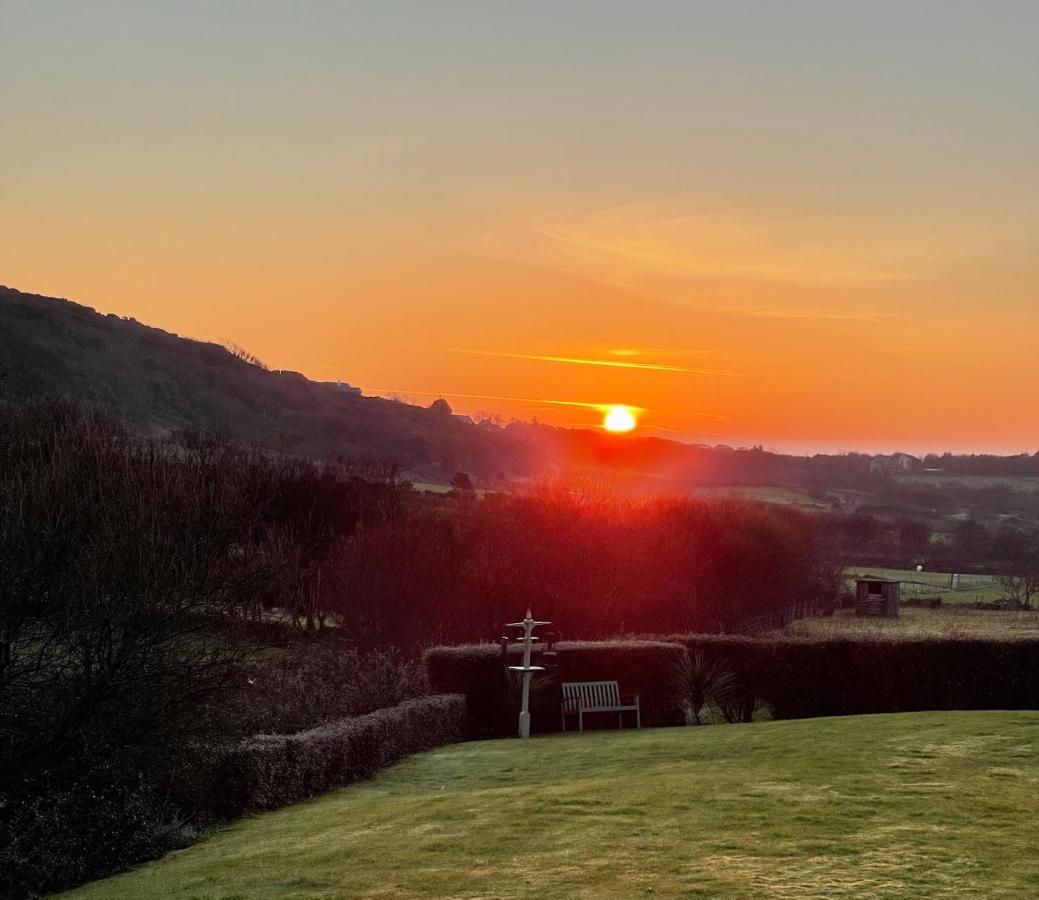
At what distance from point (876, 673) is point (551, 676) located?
6.51 metres

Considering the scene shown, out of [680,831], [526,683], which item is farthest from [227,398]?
[680,831]

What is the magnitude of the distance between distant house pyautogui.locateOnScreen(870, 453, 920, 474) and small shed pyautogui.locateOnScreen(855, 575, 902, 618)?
2220 inches

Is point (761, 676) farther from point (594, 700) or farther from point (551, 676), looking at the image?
point (551, 676)

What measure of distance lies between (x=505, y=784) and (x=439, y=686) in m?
7.35

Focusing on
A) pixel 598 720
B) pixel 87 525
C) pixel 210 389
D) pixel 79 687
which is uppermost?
pixel 210 389

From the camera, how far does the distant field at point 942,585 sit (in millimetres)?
77250

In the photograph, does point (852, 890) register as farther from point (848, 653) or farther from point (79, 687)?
point (848, 653)

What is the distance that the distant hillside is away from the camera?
9425cm

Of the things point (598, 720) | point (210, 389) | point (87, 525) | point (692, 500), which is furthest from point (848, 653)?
point (210, 389)

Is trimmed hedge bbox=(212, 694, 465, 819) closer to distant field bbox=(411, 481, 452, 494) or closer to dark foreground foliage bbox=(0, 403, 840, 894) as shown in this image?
dark foreground foliage bbox=(0, 403, 840, 894)

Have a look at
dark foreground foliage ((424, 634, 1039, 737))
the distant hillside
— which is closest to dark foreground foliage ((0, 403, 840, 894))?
dark foreground foliage ((424, 634, 1039, 737))

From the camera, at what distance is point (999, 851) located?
28.5 feet

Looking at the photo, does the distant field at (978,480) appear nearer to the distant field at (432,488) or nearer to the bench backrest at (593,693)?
the distant field at (432,488)

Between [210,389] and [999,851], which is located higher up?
[210,389]
